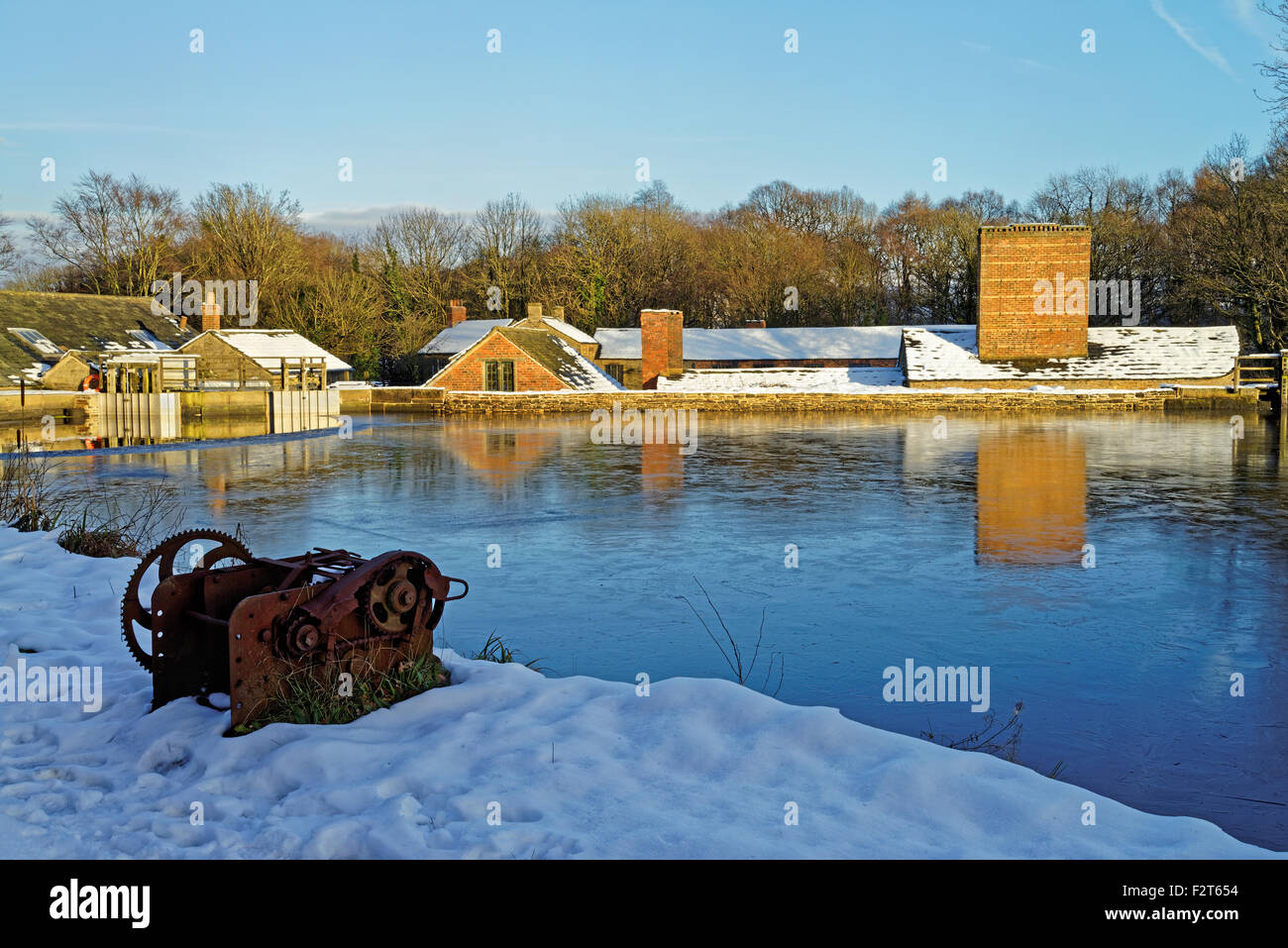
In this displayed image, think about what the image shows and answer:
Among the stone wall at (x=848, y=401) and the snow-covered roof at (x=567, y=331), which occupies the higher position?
the snow-covered roof at (x=567, y=331)

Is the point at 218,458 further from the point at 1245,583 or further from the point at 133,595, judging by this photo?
the point at 1245,583

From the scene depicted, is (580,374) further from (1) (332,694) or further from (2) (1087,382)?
(1) (332,694)

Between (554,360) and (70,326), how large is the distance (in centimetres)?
1992

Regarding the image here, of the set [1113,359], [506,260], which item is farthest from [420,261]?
[1113,359]

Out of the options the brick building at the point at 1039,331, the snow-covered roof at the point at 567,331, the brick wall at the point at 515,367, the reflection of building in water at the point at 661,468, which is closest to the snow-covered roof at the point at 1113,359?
the brick building at the point at 1039,331

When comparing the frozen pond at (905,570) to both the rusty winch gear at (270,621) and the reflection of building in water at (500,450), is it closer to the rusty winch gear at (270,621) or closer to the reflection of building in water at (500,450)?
the reflection of building in water at (500,450)

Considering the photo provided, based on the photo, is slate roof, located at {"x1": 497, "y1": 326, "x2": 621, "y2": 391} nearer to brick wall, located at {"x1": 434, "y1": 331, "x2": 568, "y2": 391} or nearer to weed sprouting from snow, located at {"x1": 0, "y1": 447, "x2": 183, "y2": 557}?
brick wall, located at {"x1": 434, "y1": 331, "x2": 568, "y2": 391}

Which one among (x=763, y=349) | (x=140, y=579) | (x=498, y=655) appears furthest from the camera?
(x=763, y=349)

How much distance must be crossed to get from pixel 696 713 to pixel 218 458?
19.1m

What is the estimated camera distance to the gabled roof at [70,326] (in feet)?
121

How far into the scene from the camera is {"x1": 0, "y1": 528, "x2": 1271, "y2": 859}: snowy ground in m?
3.65

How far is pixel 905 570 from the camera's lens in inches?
370

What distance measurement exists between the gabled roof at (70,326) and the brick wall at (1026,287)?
35.1 m
